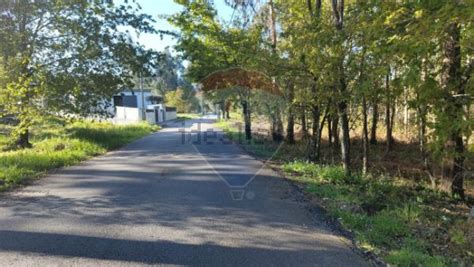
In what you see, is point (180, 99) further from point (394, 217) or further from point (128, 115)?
point (394, 217)

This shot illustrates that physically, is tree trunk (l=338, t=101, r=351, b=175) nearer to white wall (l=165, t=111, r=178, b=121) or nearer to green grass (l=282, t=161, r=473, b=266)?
green grass (l=282, t=161, r=473, b=266)

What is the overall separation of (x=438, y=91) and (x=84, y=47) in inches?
570

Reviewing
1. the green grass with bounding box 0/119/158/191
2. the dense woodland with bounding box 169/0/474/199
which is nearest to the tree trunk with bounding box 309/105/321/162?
the dense woodland with bounding box 169/0/474/199

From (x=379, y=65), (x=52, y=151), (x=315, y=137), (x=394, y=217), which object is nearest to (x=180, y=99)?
(x=52, y=151)

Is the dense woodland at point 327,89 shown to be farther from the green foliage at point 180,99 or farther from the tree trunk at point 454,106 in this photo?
the green foliage at point 180,99

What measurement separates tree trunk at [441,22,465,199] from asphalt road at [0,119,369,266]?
129 inches

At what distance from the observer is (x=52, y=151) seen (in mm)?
14219

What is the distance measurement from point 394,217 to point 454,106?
259cm

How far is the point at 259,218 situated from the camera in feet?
21.4

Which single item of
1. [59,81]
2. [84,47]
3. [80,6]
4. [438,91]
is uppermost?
[80,6]

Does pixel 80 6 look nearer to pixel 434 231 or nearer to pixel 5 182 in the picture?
pixel 5 182

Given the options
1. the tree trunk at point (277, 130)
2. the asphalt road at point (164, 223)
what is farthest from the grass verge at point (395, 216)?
the tree trunk at point (277, 130)

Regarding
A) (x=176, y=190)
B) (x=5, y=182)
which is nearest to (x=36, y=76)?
(x=5, y=182)

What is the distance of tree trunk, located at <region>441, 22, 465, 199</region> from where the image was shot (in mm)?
7098
